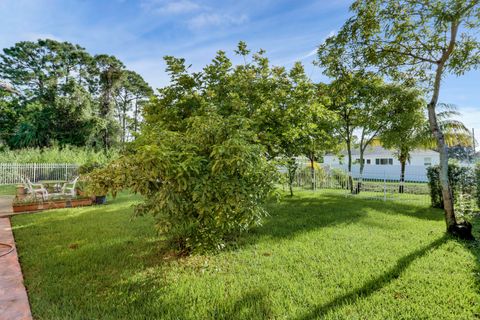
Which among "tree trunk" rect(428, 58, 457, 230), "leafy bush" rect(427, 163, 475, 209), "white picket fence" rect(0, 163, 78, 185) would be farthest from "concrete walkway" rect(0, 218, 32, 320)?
"white picket fence" rect(0, 163, 78, 185)

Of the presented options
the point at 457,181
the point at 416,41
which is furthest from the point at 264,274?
the point at 457,181

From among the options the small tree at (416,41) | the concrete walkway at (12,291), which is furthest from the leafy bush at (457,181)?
the concrete walkway at (12,291)

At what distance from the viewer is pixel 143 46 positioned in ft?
29.4

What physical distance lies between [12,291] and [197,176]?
237 cm

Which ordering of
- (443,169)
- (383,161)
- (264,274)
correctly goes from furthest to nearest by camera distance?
Result: (383,161) → (443,169) → (264,274)

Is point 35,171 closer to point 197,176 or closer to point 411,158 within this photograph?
point 197,176

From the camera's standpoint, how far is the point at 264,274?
3305 millimetres

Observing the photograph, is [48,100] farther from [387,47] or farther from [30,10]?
[387,47]

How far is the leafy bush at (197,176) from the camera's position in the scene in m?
3.22

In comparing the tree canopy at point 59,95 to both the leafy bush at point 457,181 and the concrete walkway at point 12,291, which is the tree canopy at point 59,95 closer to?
the concrete walkway at point 12,291

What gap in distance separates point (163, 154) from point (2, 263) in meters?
2.93

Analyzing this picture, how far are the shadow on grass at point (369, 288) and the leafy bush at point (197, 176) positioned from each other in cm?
131

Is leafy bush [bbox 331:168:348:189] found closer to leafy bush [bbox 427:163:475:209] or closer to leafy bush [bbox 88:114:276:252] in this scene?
leafy bush [bbox 427:163:475:209]

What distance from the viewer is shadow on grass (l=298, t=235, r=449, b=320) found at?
8.18 ft
